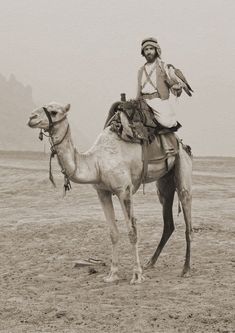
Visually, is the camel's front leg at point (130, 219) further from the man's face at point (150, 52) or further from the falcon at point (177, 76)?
the man's face at point (150, 52)

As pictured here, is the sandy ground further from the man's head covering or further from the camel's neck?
the man's head covering

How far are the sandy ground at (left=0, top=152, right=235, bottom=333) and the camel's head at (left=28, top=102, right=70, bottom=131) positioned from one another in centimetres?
223

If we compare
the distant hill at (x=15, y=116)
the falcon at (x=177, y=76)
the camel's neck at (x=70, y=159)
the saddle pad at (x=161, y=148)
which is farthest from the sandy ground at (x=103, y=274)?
the distant hill at (x=15, y=116)

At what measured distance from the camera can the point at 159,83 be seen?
295 inches

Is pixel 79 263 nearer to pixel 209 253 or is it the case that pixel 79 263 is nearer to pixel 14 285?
pixel 14 285

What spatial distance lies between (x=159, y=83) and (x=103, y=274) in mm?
2965

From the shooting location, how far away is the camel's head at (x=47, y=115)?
654 centimetres

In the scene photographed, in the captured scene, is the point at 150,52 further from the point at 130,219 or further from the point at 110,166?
the point at 130,219

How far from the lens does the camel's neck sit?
6.72 meters

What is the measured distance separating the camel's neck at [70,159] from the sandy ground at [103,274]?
5.00 feet

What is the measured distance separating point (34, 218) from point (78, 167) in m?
6.98

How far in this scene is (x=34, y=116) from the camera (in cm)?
655

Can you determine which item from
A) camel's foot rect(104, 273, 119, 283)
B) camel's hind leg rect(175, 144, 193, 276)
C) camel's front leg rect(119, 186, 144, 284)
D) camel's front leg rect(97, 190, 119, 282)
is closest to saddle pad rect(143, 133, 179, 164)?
camel's hind leg rect(175, 144, 193, 276)

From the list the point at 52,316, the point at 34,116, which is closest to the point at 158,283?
the point at 52,316
